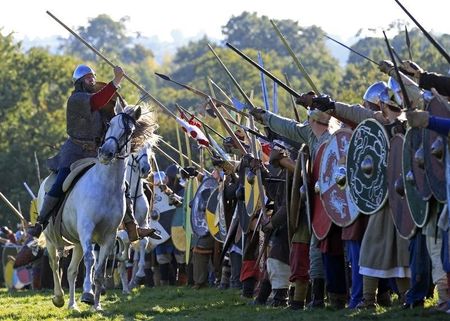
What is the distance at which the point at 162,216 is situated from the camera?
68.2 feet

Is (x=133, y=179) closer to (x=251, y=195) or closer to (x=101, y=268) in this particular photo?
(x=251, y=195)

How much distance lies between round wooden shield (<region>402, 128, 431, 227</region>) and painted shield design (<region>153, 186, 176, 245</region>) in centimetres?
971

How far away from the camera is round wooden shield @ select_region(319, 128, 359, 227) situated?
12273 mm

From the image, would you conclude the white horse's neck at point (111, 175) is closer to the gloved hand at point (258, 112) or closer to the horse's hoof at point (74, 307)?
the horse's hoof at point (74, 307)

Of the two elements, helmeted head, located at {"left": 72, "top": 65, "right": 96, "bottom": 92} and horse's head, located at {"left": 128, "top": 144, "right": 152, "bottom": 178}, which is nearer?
helmeted head, located at {"left": 72, "top": 65, "right": 96, "bottom": 92}

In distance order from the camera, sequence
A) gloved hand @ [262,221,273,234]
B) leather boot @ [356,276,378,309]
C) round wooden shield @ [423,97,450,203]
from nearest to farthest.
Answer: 1. round wooden shield @ [423,97,450,203]
2. leather boot @ [356,276,378,309]
3. gloved hand @ [262,221,273,234]

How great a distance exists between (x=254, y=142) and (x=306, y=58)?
89184 millimetres

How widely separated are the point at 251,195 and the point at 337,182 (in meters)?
2.57

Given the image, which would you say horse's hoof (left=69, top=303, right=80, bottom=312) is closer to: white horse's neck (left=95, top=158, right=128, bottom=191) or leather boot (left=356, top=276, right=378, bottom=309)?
white horse's neck (left=95, top=158, right=128, bottom=191)

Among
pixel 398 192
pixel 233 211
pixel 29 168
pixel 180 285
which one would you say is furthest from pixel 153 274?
pixel 29 168

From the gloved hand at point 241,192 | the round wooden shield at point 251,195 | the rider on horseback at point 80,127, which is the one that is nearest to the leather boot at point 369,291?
the round wooden shield at point 251,195

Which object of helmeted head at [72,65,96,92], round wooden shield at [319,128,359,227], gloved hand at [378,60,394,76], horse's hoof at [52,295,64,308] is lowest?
horse's hoof at [52,295,64,308]

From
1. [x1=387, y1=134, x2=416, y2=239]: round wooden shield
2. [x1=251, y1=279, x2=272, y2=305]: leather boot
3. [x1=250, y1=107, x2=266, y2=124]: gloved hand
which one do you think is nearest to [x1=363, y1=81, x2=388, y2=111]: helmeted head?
[x1=387, y1=134, x2=416, y2=239]: round wooden shield

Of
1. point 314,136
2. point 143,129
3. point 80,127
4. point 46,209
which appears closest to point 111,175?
point 143,129
